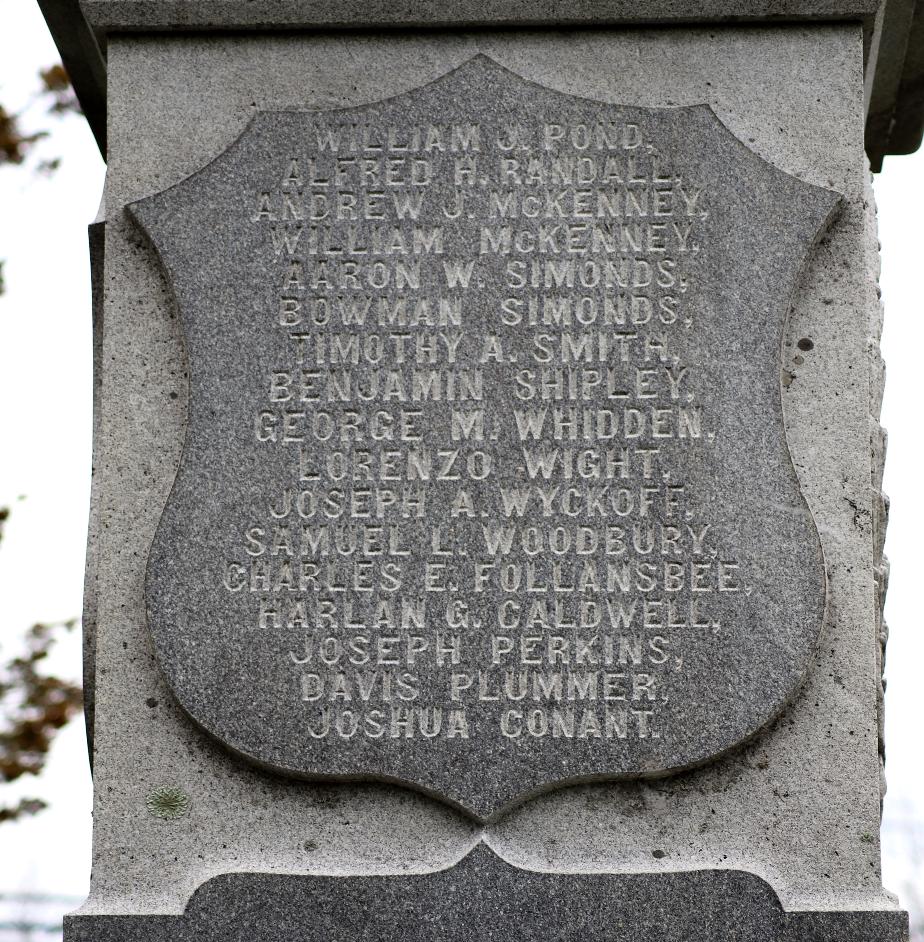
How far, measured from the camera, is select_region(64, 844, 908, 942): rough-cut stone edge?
11.5ft

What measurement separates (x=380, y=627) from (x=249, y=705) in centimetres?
38

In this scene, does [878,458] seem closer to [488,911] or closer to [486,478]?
[486,478]

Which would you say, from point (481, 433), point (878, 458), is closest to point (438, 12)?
point (481, 433)

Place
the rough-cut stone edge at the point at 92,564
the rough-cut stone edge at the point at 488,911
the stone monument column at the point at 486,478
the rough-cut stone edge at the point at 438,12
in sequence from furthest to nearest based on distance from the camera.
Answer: the rough-cut stone edge at the point at 438,12
the rough-cut stone edge at the point at 92,564
the stone monument column at the point at 486,478
the rough-cut stone edge at the point at 488,911

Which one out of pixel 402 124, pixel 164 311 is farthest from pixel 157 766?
pixel 402 124

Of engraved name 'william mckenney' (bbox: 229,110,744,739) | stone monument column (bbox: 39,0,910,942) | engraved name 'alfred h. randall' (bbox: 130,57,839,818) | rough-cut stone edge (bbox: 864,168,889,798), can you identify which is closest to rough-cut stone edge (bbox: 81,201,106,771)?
stone monument column (bbox: 39,0,910,942)

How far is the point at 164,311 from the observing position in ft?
13.2

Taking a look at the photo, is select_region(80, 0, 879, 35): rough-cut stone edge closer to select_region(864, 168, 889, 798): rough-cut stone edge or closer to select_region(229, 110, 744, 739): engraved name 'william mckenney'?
select_region(229, 110, 744, 739): engraved name 'william mckenney'

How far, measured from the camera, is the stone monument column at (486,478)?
142 inches

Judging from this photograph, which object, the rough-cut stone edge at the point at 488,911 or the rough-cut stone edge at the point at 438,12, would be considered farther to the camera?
the rough-cut stone edge at the point at 438,12

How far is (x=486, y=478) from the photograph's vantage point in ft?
12.5

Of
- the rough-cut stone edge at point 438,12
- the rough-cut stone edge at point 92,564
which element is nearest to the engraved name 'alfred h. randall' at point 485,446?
the rough-cut stone edge at point 438,12

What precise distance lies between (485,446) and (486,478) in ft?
0.28

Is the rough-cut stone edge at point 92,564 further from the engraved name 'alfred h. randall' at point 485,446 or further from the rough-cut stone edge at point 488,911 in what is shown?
the rough-cut stone edge at point 488,911
